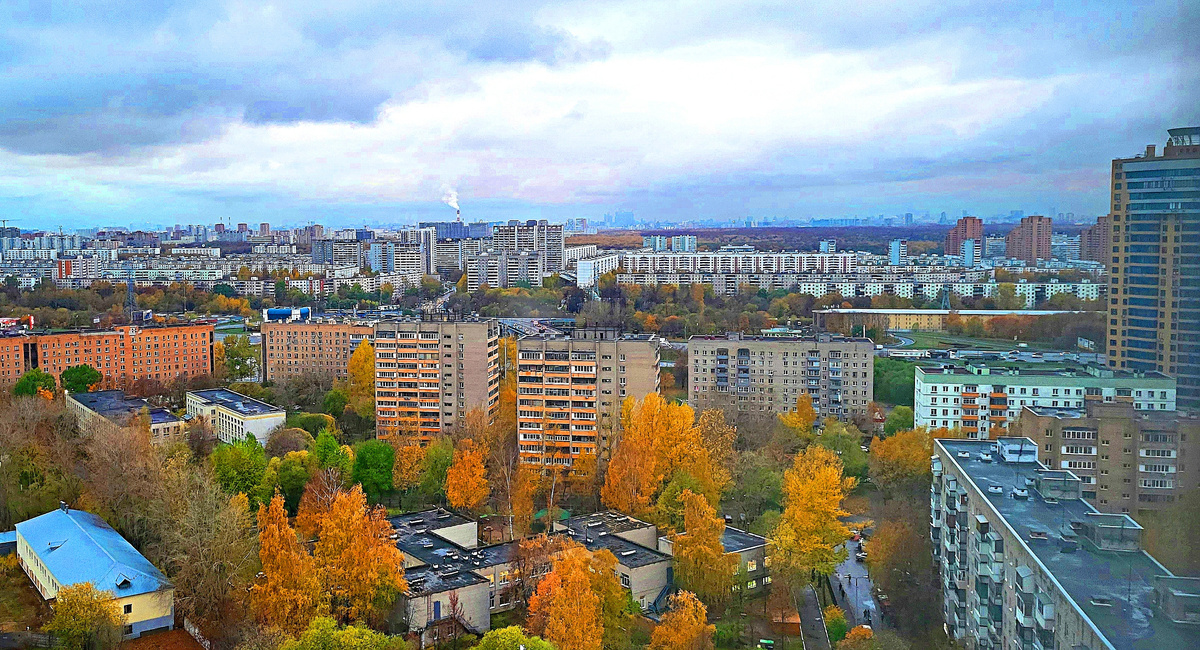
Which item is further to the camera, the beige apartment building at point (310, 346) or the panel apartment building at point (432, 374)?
the beige apartment building at point (310, 346)

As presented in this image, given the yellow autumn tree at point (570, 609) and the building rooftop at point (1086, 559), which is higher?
the building rooftop at point (1086, 559)

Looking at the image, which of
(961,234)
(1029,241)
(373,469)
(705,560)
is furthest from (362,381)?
(961,234)

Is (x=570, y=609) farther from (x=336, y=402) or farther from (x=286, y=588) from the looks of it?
(x=336, y=402)

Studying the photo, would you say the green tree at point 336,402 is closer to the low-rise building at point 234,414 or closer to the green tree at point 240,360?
the low-rise building at point 234,414

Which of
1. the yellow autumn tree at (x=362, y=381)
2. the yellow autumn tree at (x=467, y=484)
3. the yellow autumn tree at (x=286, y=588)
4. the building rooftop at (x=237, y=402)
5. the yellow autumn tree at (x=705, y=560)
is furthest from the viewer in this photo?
the yellow autumn tree at (x=362, y=381)

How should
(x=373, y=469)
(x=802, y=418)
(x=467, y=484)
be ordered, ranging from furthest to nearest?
(x=802, y=418), (x=373, y=469), (x=467, y=484)

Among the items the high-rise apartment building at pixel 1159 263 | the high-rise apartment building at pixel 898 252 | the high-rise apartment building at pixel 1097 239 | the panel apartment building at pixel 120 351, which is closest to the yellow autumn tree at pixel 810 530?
the high-rise apartment building at pixel 1159 263

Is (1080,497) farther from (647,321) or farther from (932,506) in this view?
(647,321)
